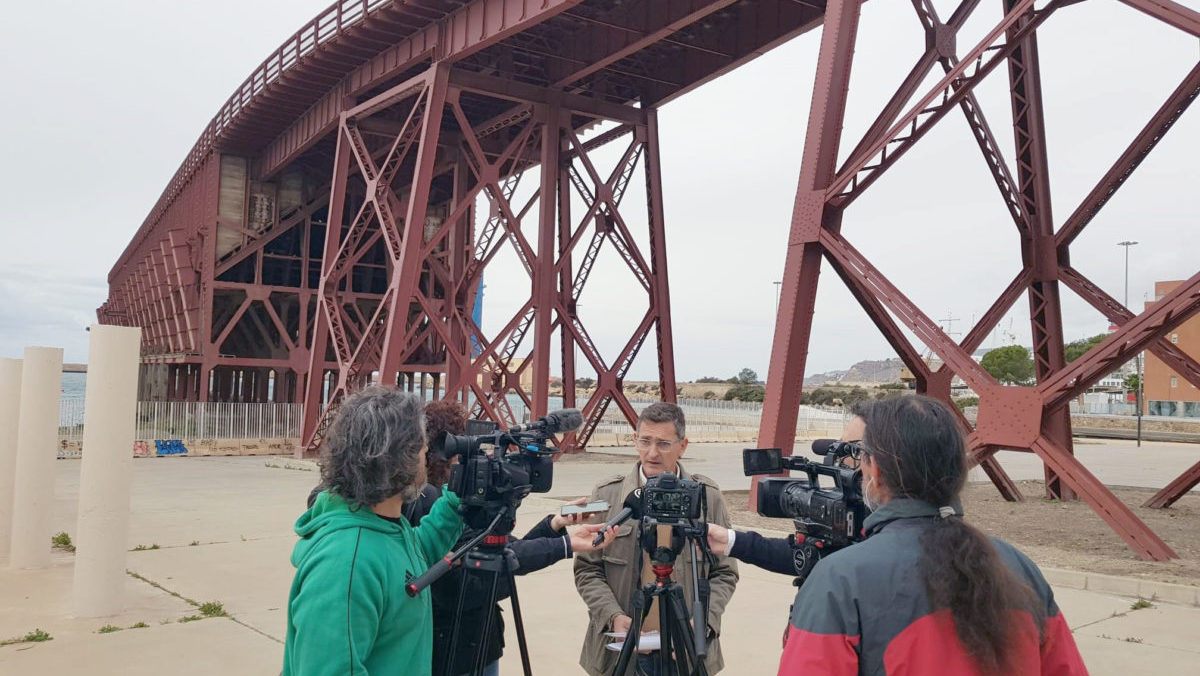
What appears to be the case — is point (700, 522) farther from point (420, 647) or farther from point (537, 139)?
point (537, 139)

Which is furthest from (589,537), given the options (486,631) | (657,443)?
→ (657,443)

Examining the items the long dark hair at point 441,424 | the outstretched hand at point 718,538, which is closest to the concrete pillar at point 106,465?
the long dark hair at point 441,424

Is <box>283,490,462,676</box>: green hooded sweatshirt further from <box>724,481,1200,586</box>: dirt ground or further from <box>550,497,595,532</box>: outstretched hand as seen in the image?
<box>724,481,1200,586</box>: dirt ground

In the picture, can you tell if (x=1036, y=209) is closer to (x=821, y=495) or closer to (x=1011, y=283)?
(x=1011, y=283)

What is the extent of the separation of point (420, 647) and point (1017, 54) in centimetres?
1388

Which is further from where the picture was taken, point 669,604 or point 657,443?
point 657,443

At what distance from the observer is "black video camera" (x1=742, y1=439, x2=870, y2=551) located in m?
2.64

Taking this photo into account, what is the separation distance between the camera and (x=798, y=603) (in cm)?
198

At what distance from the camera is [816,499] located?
269 cm

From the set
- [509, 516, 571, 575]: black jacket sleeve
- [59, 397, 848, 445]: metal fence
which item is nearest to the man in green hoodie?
[509, 516, 571, 575]: black jacket sleeve

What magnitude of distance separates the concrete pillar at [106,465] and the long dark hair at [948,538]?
19.9 feet

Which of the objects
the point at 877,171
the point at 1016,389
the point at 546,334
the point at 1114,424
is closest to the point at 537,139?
the point at 546,334

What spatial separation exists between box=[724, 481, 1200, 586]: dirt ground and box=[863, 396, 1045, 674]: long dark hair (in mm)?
5957

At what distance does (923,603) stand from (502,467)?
63.3 inches
